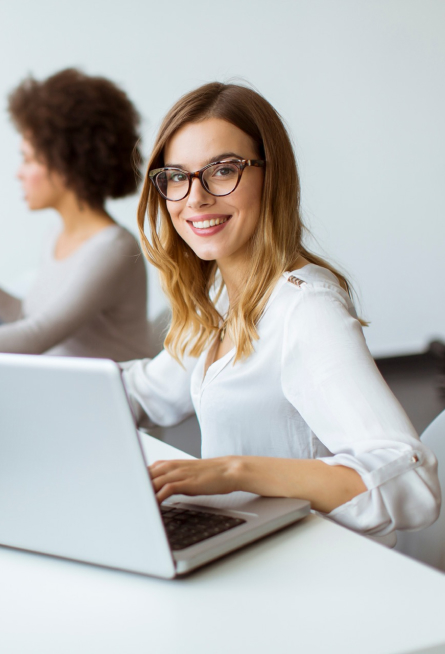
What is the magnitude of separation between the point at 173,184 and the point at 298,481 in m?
0.64

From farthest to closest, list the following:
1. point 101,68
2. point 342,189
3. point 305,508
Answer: point 342,189
point 101,68
point 305,508

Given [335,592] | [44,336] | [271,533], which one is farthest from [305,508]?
[44,336]

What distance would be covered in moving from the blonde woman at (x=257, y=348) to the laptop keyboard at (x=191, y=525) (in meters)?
0.03

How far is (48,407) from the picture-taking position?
0.70 m

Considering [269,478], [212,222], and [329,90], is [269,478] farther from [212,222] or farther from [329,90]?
[329,90]

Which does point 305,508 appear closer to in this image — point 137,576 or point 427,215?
point 137,576

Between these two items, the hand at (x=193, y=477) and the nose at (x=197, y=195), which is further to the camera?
the nose at (x=197, y=195)

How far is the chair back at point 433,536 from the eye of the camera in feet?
3.36

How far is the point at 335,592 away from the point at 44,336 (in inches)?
59.6

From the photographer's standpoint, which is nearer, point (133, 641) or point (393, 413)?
point (133, 641)

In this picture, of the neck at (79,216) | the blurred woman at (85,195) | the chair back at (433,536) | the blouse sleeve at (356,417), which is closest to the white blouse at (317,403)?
the blouse sleeve at (356,417)

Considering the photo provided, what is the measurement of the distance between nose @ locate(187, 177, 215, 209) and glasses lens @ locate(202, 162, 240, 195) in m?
0.01

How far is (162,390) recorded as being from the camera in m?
1.50

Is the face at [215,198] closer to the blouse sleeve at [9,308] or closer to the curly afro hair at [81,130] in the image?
the curly afro hair at [81,130]
